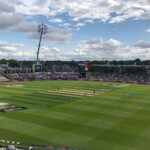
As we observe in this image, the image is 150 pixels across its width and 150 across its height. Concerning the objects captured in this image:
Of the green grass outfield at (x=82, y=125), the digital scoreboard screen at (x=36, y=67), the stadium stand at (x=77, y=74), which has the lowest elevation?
the green grass outfield at (x=82, y=125)

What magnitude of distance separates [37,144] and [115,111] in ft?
57.7

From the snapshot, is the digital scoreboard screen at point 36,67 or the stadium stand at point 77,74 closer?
the digital scoreboard screen at point 36,67

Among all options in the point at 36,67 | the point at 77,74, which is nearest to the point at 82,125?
the point at 36,67

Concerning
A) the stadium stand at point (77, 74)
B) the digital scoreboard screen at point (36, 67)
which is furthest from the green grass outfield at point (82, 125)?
the stadium stand at point (77, 74)

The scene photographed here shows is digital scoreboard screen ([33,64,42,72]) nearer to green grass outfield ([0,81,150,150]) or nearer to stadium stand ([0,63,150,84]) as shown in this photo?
stadium stand ([0,63,150,84])

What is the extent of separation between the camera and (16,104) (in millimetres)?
45375

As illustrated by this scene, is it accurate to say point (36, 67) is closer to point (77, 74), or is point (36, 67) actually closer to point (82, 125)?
point (77, 74)

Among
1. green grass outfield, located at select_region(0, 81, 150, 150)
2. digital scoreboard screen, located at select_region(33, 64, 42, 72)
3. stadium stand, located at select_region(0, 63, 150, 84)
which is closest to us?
green grass outfield, located at select_region(0, 81, 150, 150)

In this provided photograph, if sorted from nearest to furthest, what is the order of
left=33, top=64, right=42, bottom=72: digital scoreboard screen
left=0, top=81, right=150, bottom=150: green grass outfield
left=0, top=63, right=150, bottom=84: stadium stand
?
left=0, top=81, right=150, bottom=150: green grass outfield
left=33, top=64, right=42, bottom=72: digital scoreboard screen
left=0, top=63, right=150, bottom=84: stadium stand

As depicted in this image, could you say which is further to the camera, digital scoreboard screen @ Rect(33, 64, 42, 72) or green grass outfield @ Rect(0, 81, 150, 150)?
digital scoreboard screen @ Rect(33, 64, 42, 72)

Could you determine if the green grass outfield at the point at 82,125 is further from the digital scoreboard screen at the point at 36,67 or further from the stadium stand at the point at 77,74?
the stadium stand at the point at 77,74

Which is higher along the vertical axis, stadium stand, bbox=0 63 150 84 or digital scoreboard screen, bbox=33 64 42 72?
digital scoreboard screen, bbox=33 64 42 72

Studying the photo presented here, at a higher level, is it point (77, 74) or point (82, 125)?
point (77, 74)

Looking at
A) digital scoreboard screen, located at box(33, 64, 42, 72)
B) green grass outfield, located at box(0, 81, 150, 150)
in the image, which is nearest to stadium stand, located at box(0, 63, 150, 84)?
digital scoreboard screen, located at box(33, 64, 42, 72)
